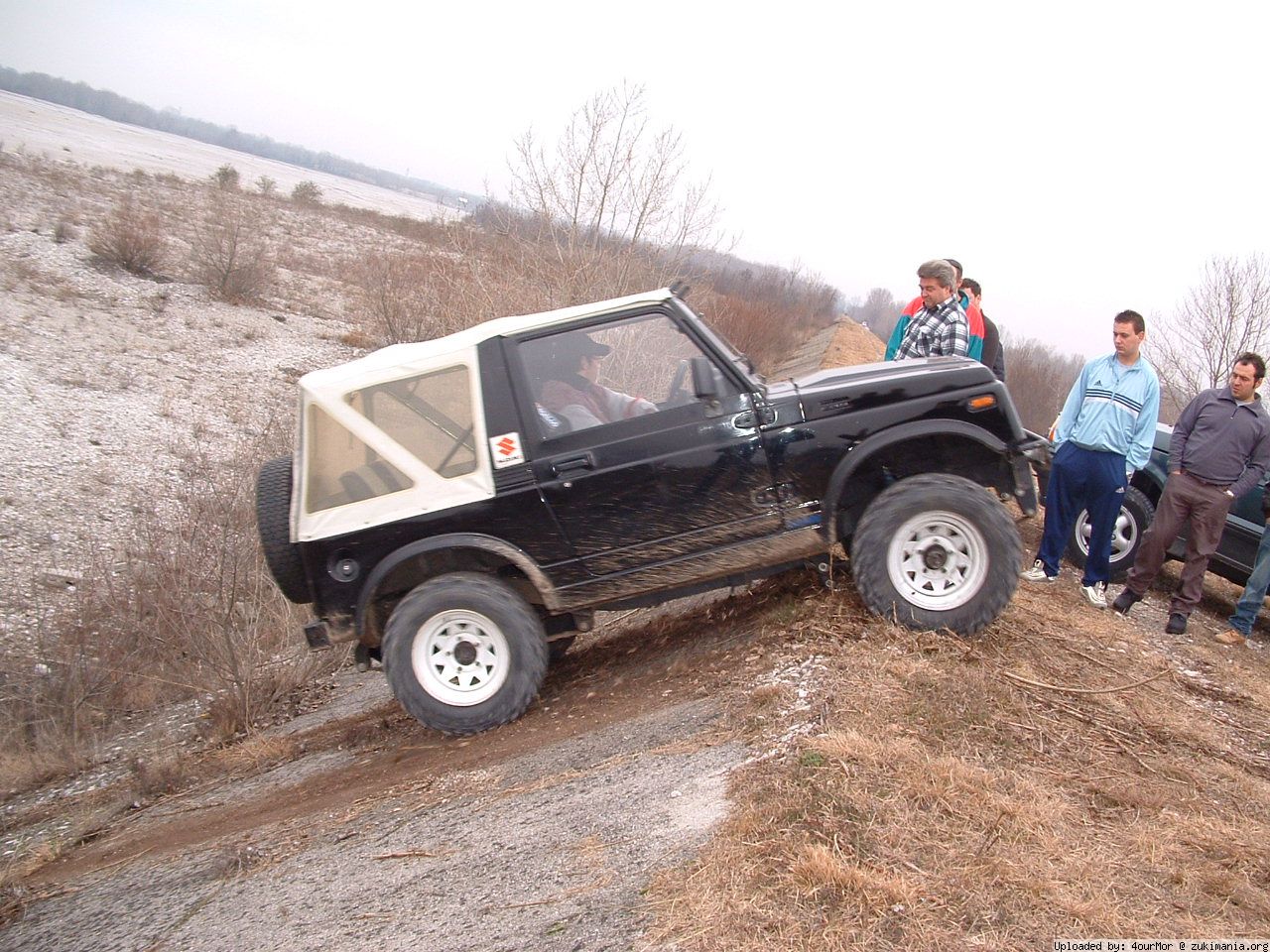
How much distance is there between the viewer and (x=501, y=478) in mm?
4840

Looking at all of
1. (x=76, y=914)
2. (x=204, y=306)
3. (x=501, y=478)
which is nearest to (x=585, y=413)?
(x=501, y=478)

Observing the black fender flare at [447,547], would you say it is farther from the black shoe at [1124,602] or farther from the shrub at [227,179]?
the shrub at [227,179]

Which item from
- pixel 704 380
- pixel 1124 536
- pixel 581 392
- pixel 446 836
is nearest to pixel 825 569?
pixel 704 380

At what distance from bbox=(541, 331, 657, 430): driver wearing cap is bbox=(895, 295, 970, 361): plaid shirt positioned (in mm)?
2202

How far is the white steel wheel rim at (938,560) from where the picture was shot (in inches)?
187

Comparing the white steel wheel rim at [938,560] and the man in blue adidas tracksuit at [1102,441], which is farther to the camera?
the man in blue adidas tracksuit at [1102,441]

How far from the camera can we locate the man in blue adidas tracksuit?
5887 millimetres

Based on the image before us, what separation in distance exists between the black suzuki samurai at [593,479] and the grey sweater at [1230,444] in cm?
208

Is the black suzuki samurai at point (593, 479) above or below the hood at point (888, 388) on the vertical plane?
below

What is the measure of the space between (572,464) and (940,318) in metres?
2.97

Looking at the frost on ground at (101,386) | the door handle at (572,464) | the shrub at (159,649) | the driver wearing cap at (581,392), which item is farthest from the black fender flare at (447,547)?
the frost on ground at (101,386)

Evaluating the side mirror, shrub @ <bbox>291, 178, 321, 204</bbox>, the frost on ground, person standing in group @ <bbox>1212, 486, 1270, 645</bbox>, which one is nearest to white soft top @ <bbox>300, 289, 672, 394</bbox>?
the side mirror

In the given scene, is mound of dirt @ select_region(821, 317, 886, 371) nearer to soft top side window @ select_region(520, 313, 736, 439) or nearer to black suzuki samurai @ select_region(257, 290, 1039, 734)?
black suzuki samurai @ select_region(257, 290, 1039, 734)

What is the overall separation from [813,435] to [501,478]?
5.40 feet
